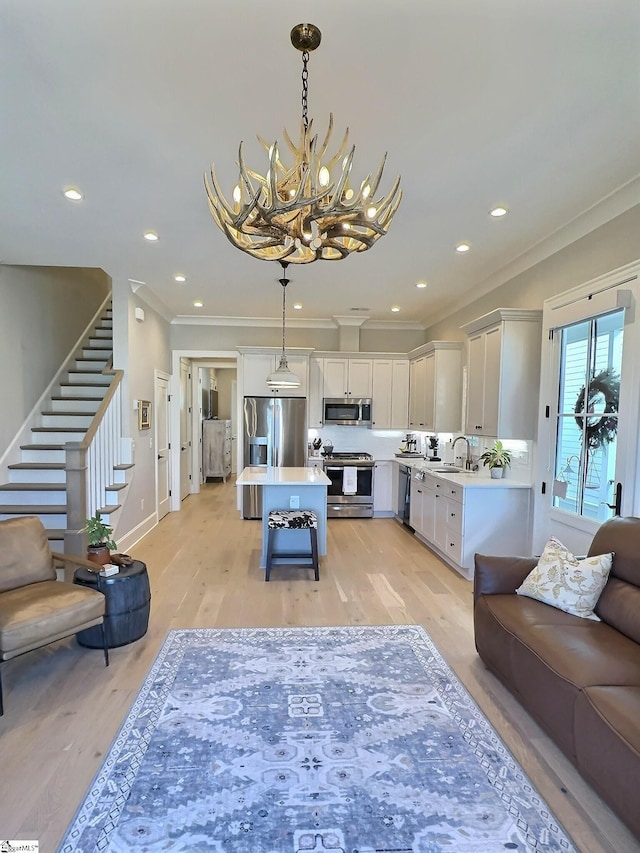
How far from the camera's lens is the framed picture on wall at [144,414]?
526 centimetres

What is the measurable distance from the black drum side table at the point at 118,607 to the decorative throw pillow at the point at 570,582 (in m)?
2.44

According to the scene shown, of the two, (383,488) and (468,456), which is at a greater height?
(468,456)

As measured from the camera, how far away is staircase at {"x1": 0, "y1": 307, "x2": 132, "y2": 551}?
424 centimetres

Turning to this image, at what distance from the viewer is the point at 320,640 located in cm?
294

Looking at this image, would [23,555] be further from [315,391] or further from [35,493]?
[315,391]

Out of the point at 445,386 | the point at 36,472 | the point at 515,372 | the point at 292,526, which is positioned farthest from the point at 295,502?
the point at 36,472

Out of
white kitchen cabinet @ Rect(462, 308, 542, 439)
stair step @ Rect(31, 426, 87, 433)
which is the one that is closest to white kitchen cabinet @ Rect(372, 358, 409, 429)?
white kitchen cabinet @ Rect(462, 308, 542, 439)

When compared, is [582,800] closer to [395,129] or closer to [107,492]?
[395,129]

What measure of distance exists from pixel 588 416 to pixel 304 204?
9.03ft

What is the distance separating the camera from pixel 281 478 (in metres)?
4.25

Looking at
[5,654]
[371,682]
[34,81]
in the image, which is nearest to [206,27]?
[34,81]

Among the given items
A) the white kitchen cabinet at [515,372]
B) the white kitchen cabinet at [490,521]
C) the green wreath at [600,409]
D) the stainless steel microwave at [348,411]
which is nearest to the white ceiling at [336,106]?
the white kitchen cabinet at [515,372]

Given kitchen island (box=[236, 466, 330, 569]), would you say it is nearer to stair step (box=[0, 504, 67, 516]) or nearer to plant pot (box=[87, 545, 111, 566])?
plant pot (box=[87, 545, 111, 566])

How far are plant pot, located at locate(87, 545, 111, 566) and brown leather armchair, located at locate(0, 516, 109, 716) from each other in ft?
0.19
